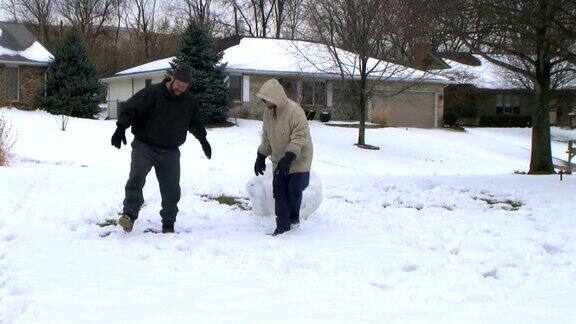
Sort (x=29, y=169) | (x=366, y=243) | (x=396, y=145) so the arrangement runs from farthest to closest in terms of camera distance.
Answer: (x=396, y=145), (x=29, y=169), (x=366, y=243)

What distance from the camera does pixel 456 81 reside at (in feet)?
132

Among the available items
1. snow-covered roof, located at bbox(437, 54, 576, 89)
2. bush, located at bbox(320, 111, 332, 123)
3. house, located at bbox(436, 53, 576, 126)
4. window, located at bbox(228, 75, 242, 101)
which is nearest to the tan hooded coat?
window, located at bbox(228, 75, 242, 101)

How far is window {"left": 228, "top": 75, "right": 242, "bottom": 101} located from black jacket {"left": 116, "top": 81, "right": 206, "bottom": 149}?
85.7 ft

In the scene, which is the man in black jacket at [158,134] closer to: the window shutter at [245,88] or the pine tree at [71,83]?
the pine tree at [71,83]

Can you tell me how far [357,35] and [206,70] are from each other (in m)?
7.04

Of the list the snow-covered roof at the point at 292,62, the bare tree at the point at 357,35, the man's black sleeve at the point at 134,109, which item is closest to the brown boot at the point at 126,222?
the man's black sleeve at the point at 134,109

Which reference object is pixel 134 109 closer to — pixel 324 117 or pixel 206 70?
pixel 206 70

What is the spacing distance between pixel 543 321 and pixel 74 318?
9.52 feet

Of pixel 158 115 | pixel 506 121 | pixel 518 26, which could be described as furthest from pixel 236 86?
pixel 158 115

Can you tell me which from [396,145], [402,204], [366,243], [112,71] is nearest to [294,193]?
[366,243]

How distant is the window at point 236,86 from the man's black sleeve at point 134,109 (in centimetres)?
2626

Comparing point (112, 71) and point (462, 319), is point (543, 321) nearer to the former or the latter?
point (462, 319)

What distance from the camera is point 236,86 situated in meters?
33.0

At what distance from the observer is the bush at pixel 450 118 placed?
39125 mm
